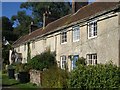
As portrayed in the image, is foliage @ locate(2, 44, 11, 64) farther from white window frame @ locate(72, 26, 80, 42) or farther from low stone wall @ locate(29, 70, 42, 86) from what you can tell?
white window frame @ locate(72, 26, 80, 42)

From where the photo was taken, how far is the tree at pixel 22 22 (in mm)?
76625

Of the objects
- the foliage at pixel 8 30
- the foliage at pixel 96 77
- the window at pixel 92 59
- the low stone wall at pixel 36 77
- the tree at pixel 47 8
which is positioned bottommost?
the low stone wall at pixel 36 77

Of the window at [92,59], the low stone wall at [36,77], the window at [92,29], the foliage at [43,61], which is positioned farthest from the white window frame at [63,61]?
the window at [92,29]

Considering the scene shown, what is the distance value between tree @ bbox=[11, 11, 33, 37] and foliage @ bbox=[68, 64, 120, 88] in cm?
6082

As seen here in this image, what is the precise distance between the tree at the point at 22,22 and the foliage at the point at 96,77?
60.8 metres

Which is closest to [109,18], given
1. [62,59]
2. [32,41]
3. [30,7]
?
[62,59]

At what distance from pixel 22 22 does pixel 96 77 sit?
6565 centimetres

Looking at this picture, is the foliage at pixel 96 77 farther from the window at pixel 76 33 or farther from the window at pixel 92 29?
the window at pixel 76 33

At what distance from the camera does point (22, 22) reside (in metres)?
78.4

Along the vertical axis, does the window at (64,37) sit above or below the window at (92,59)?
above

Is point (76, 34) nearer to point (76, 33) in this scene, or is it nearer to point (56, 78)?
point (76, 33)

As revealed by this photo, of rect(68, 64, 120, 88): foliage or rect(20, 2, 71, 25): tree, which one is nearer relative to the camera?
rect(68, 64, 120, 88): foliage

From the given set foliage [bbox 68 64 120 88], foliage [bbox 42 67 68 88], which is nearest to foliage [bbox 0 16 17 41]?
foliage [bbox 42 67 68 88]

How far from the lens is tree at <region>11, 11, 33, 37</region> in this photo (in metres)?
76.6
